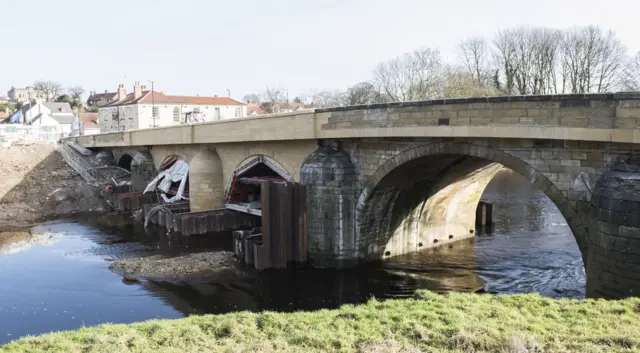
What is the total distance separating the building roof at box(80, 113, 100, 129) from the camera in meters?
83.0

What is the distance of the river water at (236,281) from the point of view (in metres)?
16.0

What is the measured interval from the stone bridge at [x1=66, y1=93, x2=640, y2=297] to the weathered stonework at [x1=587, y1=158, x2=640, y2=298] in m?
0.02

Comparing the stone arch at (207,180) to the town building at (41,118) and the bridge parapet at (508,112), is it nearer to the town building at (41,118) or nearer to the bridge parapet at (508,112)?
the bridge parapet at (508,112)

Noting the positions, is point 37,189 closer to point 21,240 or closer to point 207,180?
point 21,240

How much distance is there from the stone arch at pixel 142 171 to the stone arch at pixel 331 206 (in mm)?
19898

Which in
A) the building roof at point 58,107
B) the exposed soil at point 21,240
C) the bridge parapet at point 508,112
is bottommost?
the exposed soil at point 21,240

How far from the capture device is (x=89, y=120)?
85688 millimetres

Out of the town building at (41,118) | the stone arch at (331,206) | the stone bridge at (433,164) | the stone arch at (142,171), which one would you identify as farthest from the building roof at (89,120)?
the stone arch at (331,206)

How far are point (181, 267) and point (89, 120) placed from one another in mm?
73880

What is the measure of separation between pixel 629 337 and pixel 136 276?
53.2ft

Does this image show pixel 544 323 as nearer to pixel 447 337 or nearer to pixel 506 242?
pixel 447 337

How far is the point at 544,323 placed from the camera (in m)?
8.66

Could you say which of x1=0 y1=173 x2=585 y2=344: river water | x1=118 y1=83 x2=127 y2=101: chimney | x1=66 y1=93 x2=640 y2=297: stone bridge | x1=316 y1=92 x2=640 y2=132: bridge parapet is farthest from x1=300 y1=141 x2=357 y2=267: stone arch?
x1=118 y1=83 x2=127 y2=101: chimney

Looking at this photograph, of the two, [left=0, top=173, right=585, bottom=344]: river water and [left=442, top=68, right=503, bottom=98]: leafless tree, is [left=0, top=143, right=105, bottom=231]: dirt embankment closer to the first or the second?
[left=0, top=173, right=585, bottom=344]: river water
